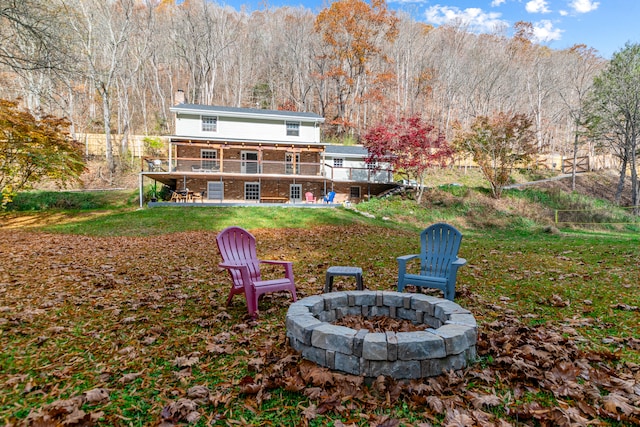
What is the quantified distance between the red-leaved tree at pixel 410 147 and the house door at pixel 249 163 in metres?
7.63

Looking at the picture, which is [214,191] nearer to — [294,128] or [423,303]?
[294,128]

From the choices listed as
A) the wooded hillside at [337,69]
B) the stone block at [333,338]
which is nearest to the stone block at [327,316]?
the stone block at [333,338]

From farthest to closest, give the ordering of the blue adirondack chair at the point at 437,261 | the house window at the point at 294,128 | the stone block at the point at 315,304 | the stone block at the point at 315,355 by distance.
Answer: the house window at the point at 294,128 → the blue adirondack chair at the point at 437,261 → the stone block at the point at 315,304 → the stone block at the point at 315,355

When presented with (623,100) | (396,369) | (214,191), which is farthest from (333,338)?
(623,100)

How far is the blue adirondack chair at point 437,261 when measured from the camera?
15.1 feet

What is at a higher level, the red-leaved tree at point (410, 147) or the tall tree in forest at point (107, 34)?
the tall tree in forest at point (107, 34)

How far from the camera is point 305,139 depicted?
2298 cm

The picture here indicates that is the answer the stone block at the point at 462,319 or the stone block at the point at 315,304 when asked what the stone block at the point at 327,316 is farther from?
the stone block at the point at 462,319

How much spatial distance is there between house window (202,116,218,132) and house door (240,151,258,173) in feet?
7.98

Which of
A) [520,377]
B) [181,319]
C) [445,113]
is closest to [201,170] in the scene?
[181,319]

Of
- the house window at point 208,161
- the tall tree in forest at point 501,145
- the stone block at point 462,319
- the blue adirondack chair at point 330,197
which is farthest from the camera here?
the blue adirondack chair at point 330,197

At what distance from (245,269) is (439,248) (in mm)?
2972

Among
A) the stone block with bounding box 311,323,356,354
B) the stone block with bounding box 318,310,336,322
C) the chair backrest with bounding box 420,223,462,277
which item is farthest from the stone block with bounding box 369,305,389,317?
the chair backrest with bounding box 420,223,462,277

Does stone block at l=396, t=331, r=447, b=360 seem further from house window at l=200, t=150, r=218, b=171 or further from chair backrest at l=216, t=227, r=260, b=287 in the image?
house window at l=200, t=150, r=218, b=171
